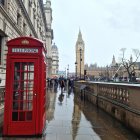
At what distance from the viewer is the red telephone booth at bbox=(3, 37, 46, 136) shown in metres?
8.86

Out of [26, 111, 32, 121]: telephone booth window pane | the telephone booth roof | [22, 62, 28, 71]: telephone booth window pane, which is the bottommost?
[26, 111, 32, 121]: telephone booth window pane

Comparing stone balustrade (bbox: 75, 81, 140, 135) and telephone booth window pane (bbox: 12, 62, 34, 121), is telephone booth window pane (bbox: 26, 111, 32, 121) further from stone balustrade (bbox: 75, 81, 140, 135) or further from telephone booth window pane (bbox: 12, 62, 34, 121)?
stone balustrade (bbox: 75, 81, 140, 135)

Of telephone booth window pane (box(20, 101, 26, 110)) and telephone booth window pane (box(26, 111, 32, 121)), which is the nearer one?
telephone booth window pane (box(20, 101, 26, 110))

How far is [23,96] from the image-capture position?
29.2 feet

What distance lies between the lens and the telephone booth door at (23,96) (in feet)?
29.1

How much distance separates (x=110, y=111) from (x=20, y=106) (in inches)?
243

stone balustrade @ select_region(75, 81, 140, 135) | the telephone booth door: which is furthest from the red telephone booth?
stone balustrade @ select_region(75, 81, 140, 135)

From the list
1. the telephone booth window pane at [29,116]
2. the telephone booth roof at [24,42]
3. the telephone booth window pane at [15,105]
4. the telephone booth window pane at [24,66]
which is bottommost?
the telephone booth window pane at [29,116]

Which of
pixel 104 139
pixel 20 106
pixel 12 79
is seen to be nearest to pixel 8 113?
pixel 20 106

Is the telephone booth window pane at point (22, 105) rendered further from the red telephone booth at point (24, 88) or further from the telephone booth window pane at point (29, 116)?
the telephone booth window pane at point (29, 116)

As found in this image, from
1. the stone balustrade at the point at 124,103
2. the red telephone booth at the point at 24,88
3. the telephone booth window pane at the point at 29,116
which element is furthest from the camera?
the stone balustrade at the point at 124,103

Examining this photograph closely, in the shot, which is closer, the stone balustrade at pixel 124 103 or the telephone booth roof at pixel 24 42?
the telephone booth roof at pixel 24 42

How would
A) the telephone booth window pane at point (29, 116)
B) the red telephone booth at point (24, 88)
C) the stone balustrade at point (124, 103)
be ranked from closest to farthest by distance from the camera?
the red telephone booth at point (24, 88) → the telephone booth window pane at point (29, 116) → the stone balustrade at point (124, 103)

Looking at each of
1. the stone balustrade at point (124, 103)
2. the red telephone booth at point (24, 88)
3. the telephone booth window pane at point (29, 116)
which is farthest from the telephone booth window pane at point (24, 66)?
the stone balustrade at point (124, 103)
